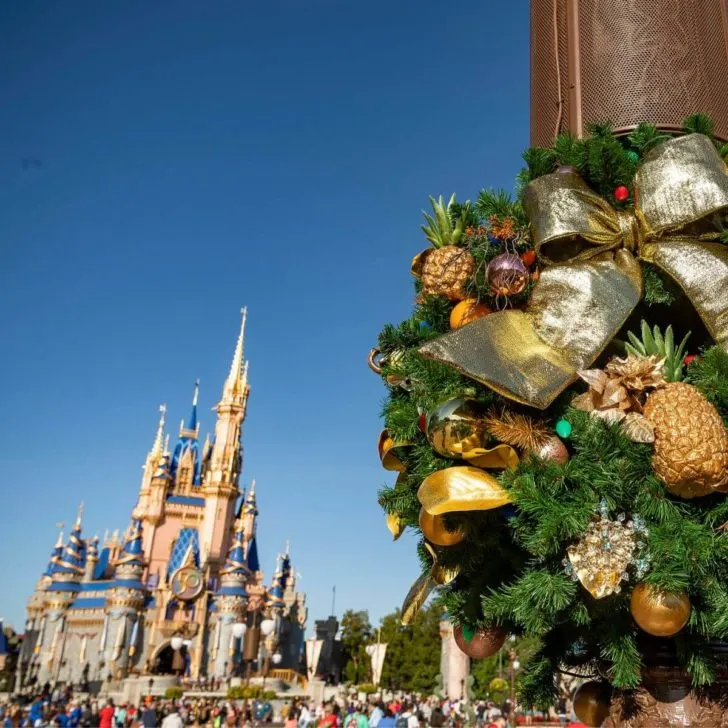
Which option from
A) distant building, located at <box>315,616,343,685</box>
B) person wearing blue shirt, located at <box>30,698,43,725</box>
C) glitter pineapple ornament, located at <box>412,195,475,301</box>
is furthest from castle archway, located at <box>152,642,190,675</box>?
glitter pineapple ornament, located at <box>412,195,475,301</box>

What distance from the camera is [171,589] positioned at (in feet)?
143

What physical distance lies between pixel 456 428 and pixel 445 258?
0.73 meters

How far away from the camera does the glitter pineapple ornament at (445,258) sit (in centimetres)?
242

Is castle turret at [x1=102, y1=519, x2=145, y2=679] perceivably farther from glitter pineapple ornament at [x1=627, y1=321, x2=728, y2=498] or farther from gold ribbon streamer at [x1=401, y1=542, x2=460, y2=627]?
glitter pineapple ornament at [x1=627, y1=321, x2=728, y2=498]

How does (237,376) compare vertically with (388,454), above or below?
above

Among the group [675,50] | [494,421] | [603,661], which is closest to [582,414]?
[494,421]

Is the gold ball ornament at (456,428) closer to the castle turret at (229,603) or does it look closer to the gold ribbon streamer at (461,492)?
the gold ribbon streamer at (461,492)

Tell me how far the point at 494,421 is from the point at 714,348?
2.32ft

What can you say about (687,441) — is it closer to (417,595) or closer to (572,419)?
(572,419)

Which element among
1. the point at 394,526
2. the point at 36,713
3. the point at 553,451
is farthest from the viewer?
the point at 36,713

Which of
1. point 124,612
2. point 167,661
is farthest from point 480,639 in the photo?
point 167,661

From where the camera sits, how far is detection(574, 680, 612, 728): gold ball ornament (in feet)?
8.34

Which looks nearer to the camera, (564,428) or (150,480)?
(564,428)

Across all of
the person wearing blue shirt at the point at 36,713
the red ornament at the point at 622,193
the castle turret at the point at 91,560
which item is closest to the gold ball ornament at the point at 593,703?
the red ornament at the point at 622,193
